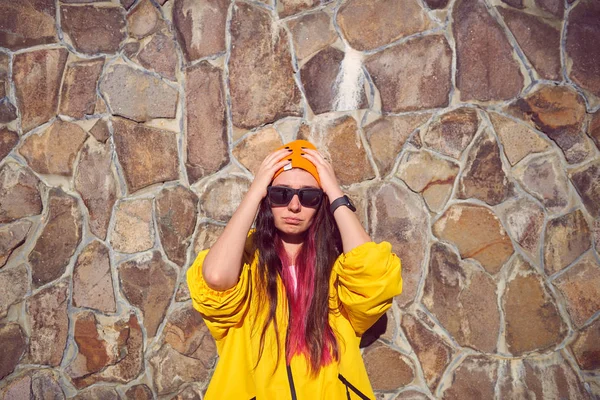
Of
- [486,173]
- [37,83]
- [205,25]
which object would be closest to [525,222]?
[486,173]

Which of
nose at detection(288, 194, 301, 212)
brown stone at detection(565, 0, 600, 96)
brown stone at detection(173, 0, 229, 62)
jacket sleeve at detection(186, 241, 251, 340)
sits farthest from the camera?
brown stone at detection(173, 0, 229, 62)

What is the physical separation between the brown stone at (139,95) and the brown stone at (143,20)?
242 millimetres

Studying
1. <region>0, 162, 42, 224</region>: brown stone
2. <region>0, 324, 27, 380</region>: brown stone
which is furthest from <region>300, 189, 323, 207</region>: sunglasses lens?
<region>0, 324, 27, 380</region>: brown stone

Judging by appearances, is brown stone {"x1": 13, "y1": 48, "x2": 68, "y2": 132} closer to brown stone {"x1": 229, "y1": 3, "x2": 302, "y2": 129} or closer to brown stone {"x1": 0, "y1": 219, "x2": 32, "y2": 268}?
brown stone {"x1": 0, "y1": 219, "x2": 32, "y2": 268}

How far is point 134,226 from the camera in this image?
2820mm

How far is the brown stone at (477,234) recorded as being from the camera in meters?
2.62

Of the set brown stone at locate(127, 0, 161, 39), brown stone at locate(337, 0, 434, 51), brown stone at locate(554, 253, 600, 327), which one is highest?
brown stone at locate(127, 0, 161, 39)

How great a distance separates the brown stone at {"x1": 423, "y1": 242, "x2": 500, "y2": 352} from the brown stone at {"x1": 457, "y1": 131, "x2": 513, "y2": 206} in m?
0.37

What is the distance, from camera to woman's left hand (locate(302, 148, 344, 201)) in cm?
204

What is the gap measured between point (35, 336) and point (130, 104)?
1545 millimetres

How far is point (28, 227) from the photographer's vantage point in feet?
9.33

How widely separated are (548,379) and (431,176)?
131 centimetres

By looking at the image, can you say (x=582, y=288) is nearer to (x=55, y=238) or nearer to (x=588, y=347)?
(x=588, y=347)

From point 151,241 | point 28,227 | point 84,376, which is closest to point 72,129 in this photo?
point 28,227
